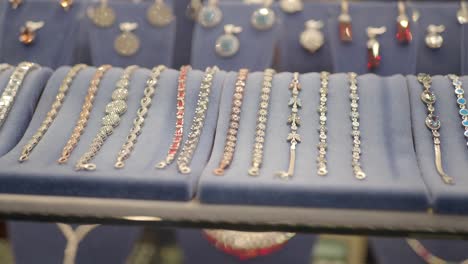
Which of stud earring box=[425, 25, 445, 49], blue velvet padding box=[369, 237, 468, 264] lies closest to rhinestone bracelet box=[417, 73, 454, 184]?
blue velvet padding box=[369, 237, 468, 264]

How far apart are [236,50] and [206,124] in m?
0.35

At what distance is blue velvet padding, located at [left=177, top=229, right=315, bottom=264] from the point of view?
89cm

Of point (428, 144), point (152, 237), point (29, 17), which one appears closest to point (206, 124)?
point (152, 237)

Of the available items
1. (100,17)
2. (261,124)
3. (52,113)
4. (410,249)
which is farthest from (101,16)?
(410,249)

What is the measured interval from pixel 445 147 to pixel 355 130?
0.18m

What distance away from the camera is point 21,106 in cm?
120

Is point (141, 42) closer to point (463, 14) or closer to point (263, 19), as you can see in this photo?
point (263, 19)

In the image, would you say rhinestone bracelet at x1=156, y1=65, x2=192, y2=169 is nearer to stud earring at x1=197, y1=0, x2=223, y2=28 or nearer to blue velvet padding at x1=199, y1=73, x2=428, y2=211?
blue velvet padding at x1=199, y1=73, x2=428, y2=211

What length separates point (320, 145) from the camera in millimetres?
1056

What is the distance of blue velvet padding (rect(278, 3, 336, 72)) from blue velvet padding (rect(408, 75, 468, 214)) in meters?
0.33

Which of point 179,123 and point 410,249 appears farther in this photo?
point 179,123

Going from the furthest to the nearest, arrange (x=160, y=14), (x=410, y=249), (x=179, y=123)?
(x=160, y=14), (x=179, y=123), (x=410, y=249)

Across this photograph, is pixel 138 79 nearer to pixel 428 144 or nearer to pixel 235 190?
pixel 235 190

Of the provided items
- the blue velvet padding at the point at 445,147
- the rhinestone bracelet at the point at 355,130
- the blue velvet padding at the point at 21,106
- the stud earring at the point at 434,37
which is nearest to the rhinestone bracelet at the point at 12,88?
the blue velvet padding at the point at 21,106
